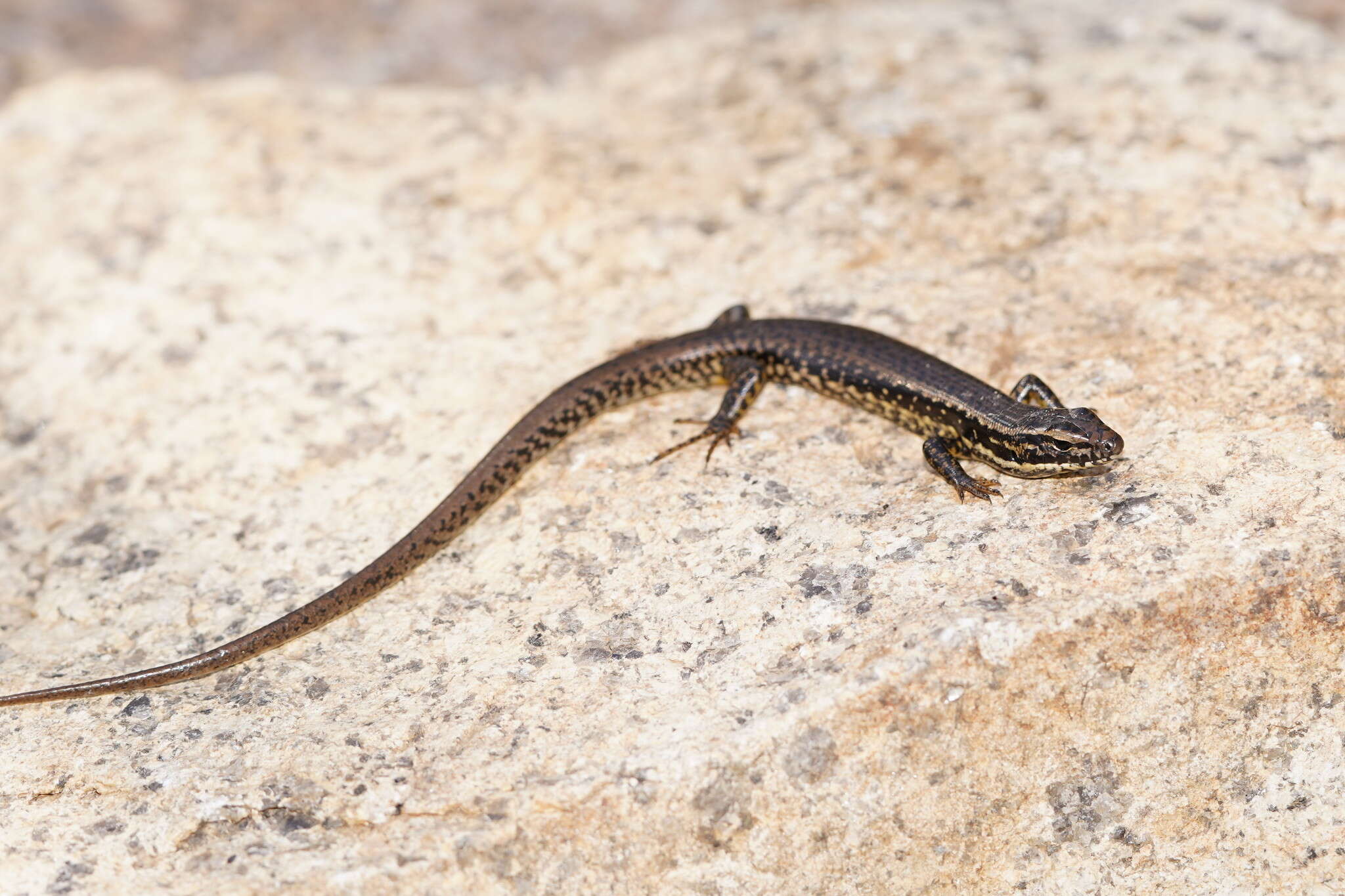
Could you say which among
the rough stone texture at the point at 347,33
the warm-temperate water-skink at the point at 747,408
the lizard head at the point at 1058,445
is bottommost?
the lizard head at the point at 1058,445

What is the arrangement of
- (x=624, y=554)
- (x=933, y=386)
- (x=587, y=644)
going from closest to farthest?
(x=587, y=644)
(x=624, y=554)
(x=933, y=386)

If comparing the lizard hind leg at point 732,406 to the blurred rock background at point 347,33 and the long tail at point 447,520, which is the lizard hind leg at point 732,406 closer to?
the long tail at point 447,520

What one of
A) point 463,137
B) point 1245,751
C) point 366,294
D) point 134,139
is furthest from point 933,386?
point 134,139

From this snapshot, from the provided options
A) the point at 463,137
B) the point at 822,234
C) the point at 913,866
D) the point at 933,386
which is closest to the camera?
the point at 913,866

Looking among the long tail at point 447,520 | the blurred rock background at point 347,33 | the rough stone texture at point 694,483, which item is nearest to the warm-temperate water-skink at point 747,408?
the long tail at point 447,520

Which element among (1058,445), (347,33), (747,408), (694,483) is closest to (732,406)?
(747,408)

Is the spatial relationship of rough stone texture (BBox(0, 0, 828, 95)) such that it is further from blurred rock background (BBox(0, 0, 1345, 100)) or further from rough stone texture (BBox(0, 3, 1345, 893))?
rough stone texture (BBox(0, 3, 1345, 893))

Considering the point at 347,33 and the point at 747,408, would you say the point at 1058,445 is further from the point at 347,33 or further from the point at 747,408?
the point at 347,33

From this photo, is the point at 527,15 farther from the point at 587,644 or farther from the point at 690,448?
the point at 587,644
